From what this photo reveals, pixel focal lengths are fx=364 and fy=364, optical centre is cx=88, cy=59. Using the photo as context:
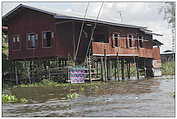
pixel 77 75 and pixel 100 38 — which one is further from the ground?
pixel 100 38

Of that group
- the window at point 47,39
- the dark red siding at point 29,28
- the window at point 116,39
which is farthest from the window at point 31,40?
the window at point 116,39

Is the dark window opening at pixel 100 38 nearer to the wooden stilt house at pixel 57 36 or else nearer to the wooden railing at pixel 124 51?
the wooden stilt house at pixel 57 36

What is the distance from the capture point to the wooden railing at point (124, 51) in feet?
79.0

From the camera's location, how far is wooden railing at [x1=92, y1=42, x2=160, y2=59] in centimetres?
2408

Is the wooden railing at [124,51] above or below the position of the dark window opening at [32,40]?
below

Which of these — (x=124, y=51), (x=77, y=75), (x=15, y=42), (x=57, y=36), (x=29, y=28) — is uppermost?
(x=29, y=28)

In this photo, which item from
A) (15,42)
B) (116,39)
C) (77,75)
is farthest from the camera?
(116,39)

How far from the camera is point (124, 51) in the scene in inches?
1096

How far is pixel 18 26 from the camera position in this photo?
Answer: 2567cm

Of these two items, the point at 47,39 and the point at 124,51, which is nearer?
the point at 47,39

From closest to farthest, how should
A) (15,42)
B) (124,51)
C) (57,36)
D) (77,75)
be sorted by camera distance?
(77,75) < (57,36) < (15,42) < (124,51)

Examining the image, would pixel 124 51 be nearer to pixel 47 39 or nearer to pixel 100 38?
pixel 100 38

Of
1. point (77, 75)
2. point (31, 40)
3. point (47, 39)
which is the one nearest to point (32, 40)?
point (31, 40)

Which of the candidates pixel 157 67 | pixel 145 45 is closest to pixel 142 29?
pixel 145 45
